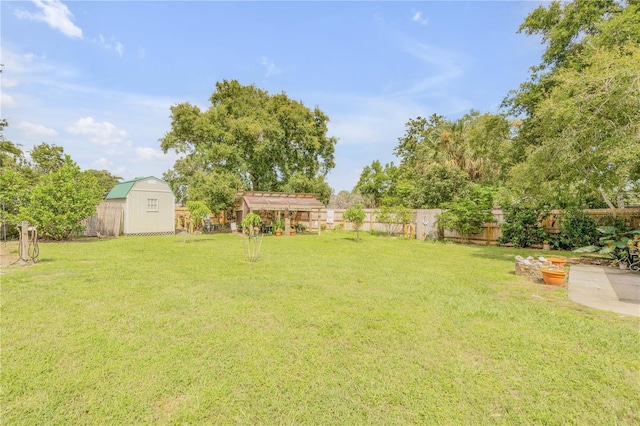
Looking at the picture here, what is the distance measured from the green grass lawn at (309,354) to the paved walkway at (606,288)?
0.36 m

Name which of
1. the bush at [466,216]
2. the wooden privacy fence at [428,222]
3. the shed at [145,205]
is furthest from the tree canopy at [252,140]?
the bush at [466,216]

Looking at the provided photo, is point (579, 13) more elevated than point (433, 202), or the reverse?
point (579, 13)

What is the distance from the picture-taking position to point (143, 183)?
54.3 ft

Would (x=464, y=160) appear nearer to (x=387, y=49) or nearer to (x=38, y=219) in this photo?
(x=387, y=49)

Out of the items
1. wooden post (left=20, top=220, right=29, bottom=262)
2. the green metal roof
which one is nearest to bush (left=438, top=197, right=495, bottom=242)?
wooden post (left=20, top=220, right=29, bottom=262)

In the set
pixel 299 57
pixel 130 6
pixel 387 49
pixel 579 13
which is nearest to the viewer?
pixel 130 6

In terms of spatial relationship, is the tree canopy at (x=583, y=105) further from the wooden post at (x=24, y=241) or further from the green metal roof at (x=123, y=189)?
the green metal roof at (x=123, y=189)

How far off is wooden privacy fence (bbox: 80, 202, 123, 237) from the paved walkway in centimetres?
1814

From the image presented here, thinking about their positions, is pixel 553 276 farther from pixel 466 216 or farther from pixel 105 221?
pixel 105 221

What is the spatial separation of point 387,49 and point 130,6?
27.1 feet

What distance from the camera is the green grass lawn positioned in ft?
7.18

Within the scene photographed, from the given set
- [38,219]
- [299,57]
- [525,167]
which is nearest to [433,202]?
[525,167]

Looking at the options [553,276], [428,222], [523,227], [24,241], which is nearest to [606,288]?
[553,276]

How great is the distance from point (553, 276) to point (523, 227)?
7.43 meters
